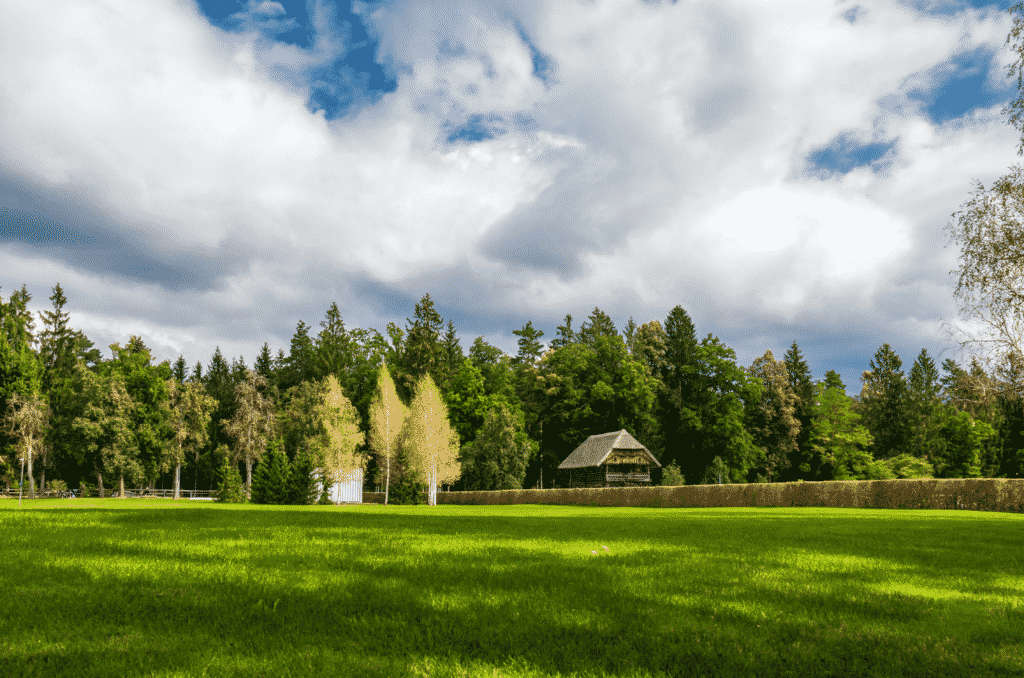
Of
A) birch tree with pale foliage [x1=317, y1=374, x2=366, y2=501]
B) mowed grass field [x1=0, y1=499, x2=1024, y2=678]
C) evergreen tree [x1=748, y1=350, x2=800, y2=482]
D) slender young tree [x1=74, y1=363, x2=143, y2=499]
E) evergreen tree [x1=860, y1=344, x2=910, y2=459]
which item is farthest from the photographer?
evergreen tree [x1=860, y1=344, x2=910, y2=459]

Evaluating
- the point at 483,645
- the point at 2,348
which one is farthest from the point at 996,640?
the point at 2,348

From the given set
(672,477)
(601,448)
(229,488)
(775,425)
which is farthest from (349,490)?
(775,425)

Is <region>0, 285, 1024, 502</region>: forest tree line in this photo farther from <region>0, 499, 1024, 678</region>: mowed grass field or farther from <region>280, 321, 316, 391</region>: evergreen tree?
<region>0, 499, 1024, 678</region>: mowed grass field

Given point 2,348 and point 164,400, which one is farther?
point 164,400

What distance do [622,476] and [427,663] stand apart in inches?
2480

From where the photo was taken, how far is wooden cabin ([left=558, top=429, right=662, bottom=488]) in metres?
64.1

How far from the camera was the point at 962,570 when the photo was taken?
7.89 metres

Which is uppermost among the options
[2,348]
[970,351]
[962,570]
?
[2,348]

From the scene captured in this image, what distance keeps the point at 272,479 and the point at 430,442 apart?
18.4m

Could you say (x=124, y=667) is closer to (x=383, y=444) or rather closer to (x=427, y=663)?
(x=427, y=663)

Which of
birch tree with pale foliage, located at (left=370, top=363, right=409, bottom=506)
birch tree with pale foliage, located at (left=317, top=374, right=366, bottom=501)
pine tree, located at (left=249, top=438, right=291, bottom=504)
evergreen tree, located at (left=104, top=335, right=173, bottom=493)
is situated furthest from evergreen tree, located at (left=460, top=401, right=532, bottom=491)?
evergreen tree, located at (left=104, top=335, right=173, bottom=493)

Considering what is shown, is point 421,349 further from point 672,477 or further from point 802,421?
point 802,421

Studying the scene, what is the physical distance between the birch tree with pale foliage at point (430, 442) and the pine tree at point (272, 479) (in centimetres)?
1675

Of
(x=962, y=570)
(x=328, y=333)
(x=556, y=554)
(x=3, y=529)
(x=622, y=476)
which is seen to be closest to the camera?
(x=962, y=570)
